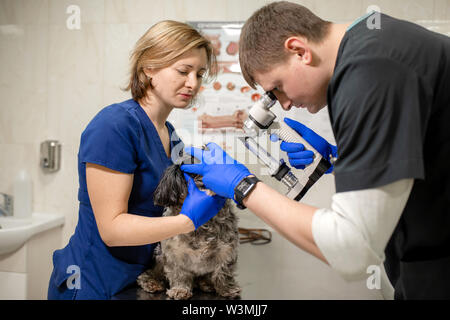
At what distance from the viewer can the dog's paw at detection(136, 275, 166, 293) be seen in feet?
4.31

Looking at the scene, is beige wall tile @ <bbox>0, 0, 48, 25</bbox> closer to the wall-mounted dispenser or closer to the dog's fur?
the wall-mounted dispenser

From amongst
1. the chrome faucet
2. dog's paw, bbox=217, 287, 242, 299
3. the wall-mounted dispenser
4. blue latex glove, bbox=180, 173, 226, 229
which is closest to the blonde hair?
blue latex glove, bbox=180, 173, 226, 229

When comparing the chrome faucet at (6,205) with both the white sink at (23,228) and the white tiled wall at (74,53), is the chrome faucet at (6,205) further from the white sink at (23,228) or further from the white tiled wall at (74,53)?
the white tiled wall at (74,53)

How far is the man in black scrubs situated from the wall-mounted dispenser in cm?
157

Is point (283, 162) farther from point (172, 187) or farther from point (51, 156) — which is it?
point (51, 156)

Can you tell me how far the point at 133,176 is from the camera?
1.19m

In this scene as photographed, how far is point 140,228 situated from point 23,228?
1276mm

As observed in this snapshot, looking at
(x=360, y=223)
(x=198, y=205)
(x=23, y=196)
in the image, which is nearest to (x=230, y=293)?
(x=198, y=205)

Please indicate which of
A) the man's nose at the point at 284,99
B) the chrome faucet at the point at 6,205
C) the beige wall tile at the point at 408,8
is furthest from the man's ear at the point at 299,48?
the chrome faucet at the point at 6,205

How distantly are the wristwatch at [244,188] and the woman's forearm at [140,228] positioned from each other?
0.33 meters

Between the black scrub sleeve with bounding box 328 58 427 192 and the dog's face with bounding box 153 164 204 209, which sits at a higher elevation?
the black scrub sleeve with bounding box 328 58 427 192

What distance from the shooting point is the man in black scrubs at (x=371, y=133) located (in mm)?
653
